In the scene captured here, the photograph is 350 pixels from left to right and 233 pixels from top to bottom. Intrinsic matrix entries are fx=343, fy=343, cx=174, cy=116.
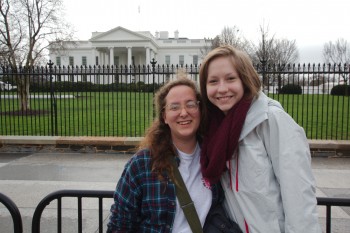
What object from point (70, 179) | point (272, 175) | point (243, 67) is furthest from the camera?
point (70, 179)

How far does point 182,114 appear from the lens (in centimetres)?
201

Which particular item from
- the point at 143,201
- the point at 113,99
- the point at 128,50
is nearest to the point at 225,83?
the point at 143,201

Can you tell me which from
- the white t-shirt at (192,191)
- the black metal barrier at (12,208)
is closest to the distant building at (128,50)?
the black metal barrier at (12,208)

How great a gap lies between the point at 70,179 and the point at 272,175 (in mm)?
5358

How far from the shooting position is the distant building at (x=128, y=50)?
67375 mm

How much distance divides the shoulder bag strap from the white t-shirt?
0.04 metres

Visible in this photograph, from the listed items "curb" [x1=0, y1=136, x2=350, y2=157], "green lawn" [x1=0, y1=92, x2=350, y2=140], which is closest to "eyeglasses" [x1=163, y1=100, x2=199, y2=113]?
"green lawn" [x1=0, y1=92, x2=350, y2=140]

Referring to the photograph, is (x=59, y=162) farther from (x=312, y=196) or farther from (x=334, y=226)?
(x=312, y=196)

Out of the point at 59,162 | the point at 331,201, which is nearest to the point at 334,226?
the point at 331,201

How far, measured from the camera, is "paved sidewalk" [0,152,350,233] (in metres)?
4.41

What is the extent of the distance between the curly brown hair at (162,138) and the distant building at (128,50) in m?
62.8

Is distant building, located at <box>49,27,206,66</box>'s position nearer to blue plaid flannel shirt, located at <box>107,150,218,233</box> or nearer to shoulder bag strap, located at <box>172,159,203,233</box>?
blue plaid flannel shirt, located at <box>107,150,218,233</box>

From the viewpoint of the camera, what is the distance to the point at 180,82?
6.92ft

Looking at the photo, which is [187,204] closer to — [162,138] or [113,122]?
[162,138]
